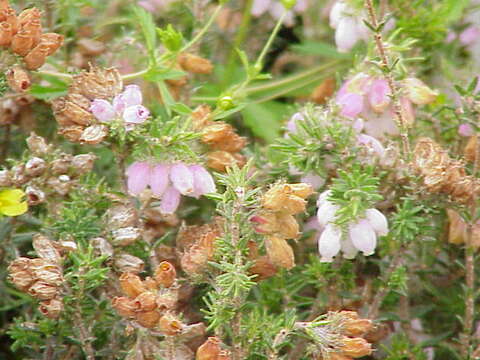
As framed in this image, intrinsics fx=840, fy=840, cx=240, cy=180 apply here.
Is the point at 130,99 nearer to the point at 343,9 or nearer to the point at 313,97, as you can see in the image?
the point at 343,9

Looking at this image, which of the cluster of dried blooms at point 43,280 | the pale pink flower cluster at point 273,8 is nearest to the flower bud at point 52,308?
the cluster of dried blooms at point 43,280

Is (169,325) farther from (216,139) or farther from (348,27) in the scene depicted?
(348,27)

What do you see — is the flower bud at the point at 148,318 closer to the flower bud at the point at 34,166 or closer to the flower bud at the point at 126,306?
the flower bud at the point at 126,306

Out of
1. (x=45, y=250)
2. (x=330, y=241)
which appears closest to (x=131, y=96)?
(x=45, y=250)

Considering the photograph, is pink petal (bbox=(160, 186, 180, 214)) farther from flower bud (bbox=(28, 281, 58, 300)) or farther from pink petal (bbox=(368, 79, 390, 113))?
pink petal (bbox=(368, 79, 390, 113))

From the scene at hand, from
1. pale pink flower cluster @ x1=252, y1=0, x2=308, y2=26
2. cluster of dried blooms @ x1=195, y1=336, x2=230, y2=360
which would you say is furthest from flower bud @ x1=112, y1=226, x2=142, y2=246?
pale pink flower cluster @ x1=252, y1=0, x2=308, y2=26
